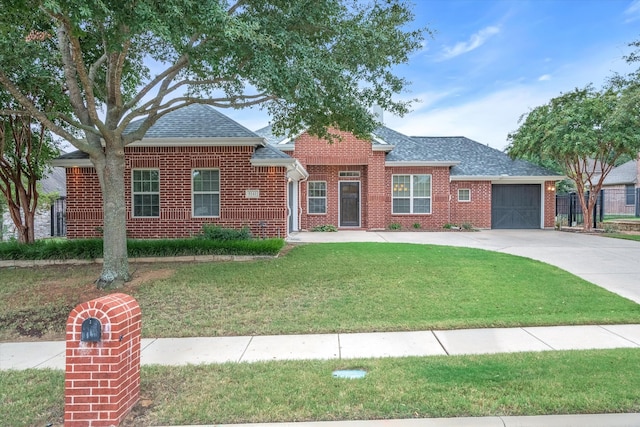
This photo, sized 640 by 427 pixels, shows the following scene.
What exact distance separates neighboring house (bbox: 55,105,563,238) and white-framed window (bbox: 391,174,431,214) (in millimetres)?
50

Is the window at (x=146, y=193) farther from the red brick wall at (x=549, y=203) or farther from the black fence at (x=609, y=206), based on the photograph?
the black fence at (x=609, y=206)

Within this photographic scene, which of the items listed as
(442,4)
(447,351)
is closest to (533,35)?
(442,4)

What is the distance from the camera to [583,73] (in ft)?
59.9

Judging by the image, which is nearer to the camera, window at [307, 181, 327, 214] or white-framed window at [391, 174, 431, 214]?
window at [307, 181, 327, 214]

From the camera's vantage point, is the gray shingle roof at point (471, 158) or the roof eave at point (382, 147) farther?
A: the gray shingle roof at point (471, 158)

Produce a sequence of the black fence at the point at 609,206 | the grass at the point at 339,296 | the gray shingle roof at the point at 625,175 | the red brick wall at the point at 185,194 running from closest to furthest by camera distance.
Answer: the grass at the point at 339,296 → the red brick wall at the point at 185,194 → the black fence at the point at 609,206 → the gray shingle roof at the point at 625,175

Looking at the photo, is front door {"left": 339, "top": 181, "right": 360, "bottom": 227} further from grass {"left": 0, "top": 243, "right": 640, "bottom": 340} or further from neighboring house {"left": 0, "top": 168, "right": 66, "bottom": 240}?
neighboring house {"left": 0, "top": 168, "right": 66, "bottom": 240}

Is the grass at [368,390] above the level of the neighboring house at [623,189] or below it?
below

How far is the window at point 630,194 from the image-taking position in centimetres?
3312

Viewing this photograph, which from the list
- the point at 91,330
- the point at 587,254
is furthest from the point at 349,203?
the point at 91,330

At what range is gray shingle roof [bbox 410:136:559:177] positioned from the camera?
64.3ft

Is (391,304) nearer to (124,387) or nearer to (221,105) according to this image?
(124,387)

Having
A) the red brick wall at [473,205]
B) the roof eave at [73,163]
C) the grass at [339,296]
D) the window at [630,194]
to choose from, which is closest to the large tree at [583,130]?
the red brick wall at [473,205]

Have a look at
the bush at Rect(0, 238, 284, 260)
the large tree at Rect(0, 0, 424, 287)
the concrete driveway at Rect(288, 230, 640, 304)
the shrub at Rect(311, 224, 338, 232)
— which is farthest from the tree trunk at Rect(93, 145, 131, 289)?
the shrub at Rect(311, 224, 338, 232)
